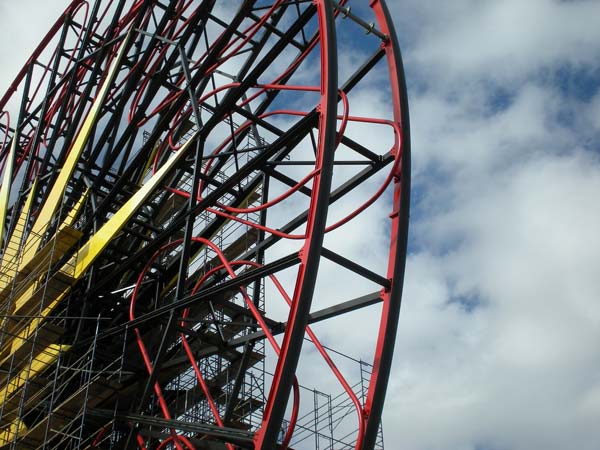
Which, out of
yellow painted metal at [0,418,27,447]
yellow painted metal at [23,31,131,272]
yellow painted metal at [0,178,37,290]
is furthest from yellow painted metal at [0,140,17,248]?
yellow painted metal at [0,418,27,447]

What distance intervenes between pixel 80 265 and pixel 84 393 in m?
2.95

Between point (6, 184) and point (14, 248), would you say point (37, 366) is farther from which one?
point (6, 184)

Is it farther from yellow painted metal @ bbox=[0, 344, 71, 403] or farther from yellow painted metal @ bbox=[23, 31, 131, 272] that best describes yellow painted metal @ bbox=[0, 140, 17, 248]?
yellow painted metal @ bbox=[0, 344, 71, 403]

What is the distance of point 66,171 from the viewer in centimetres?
1906

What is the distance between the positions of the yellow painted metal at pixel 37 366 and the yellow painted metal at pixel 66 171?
2.25 m

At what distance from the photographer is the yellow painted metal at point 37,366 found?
677 inches

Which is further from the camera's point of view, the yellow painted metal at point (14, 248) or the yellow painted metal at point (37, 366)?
the yellow painted metal at point (14, 248)

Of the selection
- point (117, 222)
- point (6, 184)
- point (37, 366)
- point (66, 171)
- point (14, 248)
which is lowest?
point (37, 366)

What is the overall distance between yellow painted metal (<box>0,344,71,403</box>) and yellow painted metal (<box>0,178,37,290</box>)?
2490 mm

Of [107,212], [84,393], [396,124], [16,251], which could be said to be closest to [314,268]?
[396,124]

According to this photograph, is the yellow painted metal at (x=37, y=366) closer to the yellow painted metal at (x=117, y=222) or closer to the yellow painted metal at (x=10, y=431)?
the yellow painted metal at (x=10, y=431)

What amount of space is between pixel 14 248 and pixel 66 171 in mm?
3066

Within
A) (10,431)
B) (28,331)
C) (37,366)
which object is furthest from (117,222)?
(10,431)

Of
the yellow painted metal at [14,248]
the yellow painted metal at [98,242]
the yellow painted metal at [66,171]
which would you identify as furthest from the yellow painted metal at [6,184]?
the yellow painted metal at [98,242]
